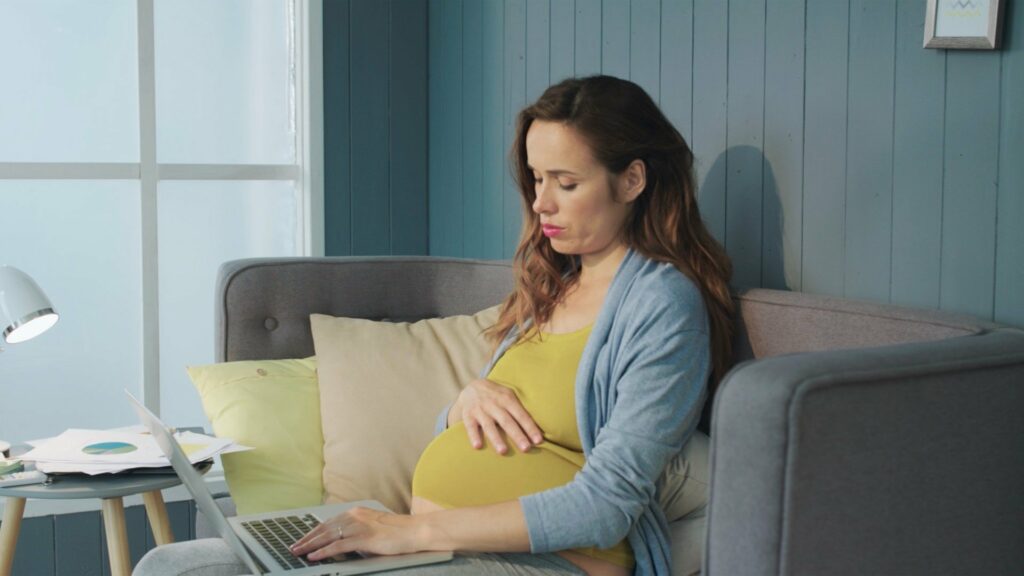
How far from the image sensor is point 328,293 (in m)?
2.56

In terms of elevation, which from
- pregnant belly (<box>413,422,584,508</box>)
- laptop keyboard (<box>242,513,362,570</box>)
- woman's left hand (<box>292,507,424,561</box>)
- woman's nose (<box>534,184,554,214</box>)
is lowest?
laptop keyboard (<box>242,513,362,570</box>)

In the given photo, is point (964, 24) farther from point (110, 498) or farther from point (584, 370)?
point (110, 498)

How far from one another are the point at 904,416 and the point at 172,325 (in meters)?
2.37

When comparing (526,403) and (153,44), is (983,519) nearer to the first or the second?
(526,403)

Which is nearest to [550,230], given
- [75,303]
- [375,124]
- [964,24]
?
[964,24]

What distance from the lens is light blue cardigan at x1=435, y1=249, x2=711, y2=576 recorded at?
5.16 ft

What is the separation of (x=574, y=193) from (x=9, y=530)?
136 centimetres

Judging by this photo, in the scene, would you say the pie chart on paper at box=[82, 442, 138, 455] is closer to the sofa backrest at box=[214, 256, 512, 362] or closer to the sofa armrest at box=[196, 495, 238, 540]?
the sofa armrest at box=[196, 495, 238, 540]

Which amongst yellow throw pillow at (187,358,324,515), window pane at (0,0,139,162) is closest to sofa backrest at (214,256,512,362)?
yellow throw pillow at (187,358,324,515)

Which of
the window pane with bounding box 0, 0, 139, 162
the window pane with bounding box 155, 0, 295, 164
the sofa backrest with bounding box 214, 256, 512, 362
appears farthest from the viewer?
the window pane with bounding box 155, 0, 295, 164

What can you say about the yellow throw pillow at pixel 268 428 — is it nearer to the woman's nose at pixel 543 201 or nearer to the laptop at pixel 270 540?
the laptop at pixel 270 540

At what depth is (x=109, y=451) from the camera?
7.16 feet

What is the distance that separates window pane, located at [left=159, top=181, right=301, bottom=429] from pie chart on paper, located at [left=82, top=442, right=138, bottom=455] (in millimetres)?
937

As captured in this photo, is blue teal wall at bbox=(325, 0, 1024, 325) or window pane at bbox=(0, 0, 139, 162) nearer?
blue teal wall at bbox=(325, 0, 1024, 325)
